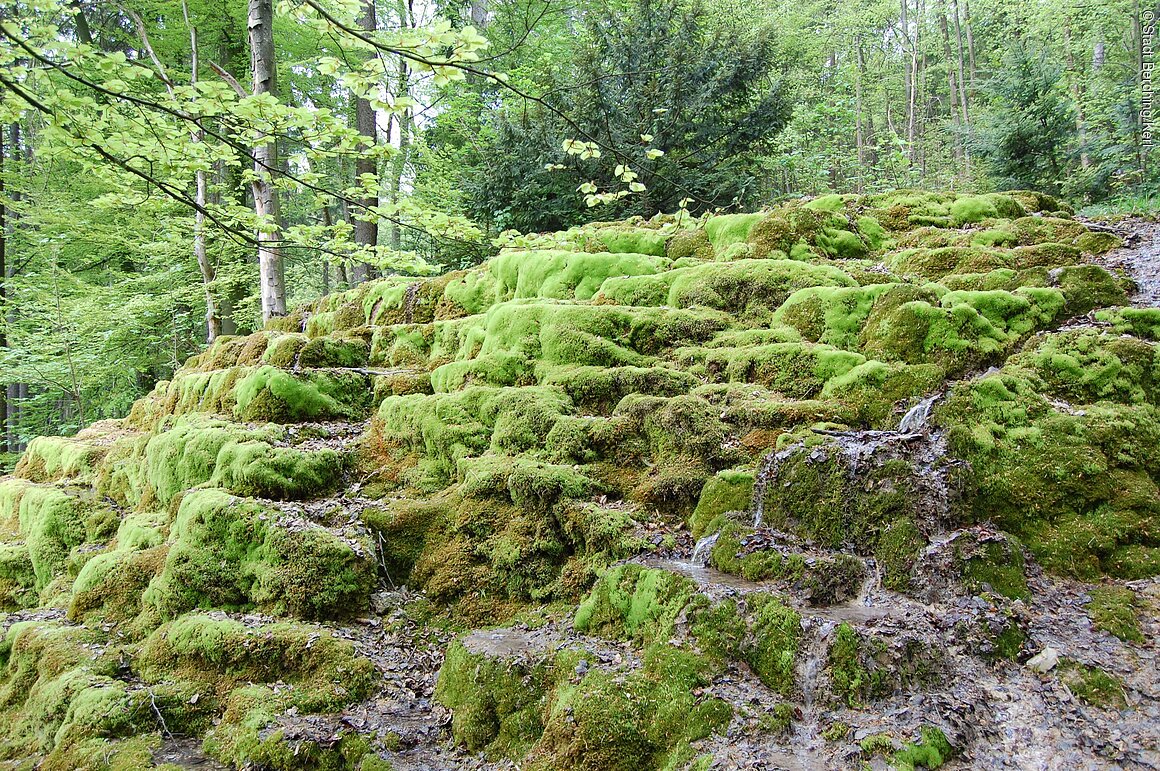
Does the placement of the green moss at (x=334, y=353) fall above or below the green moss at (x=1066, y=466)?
above

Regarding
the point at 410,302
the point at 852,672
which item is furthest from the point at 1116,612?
the point at 410,302

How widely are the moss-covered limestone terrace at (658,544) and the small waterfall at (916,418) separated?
0.10 feet

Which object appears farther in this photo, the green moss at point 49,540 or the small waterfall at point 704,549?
the green moss at point 49,540

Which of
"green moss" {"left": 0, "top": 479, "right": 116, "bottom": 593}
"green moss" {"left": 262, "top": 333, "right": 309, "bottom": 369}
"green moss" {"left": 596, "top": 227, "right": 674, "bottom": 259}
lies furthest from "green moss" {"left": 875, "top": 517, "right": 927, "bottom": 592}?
"green moss" {"left": 0, "top": 479, "right": 116, "bottom": 593}

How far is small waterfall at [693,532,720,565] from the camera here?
4594 mm

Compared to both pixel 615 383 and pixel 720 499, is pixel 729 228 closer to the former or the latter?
pixel 615 383

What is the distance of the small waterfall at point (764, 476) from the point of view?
4.82 metres

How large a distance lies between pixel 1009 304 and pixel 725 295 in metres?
2.90

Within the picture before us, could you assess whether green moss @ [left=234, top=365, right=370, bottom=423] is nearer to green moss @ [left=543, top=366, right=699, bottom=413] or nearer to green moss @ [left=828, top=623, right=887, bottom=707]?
green moss @ [left=543, top=366, right=699, bottom=413]

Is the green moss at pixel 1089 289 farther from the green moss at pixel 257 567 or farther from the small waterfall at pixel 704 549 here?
the green moss at pixel 257 567

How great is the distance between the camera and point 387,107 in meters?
3.37

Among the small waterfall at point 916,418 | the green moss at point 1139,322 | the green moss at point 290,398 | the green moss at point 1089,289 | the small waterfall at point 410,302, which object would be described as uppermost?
the small waterfall at point 410,302

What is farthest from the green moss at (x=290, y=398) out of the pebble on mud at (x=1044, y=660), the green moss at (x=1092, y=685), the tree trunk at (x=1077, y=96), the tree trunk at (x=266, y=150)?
the tree trunk at (x=1077, y=96)

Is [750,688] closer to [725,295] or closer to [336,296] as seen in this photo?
[725,295]
